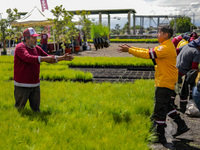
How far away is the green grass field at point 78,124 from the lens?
3080 millimetres

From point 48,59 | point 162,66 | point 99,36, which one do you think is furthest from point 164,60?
point 99,36

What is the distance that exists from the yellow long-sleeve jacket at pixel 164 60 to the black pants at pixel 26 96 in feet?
5.93

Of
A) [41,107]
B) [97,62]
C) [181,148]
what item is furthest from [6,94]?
[97,62]

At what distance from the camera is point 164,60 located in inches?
162

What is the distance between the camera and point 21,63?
4.29 metres

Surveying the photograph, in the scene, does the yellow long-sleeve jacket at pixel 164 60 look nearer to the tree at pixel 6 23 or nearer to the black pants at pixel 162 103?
the black pants at pixel 162 103

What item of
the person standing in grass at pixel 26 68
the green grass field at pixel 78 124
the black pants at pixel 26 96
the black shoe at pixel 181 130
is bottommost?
the black shoe at pixel 181 130

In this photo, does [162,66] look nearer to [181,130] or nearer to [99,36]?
[181,130]

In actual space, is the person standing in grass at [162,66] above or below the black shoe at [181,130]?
above

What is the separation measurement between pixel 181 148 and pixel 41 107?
2.48 metres

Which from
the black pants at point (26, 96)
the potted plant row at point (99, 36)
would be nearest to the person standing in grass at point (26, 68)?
the black pants at point (26, 96)

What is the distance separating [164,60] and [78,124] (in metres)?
1.66

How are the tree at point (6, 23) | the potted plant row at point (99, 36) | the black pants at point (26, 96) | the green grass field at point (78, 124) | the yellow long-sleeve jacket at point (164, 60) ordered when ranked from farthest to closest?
the tree at point (6, 23)
the potted plant row at point (99, 36)
the black pants at point (26, 96)
the yellow long-sleeve jacket at point (164, 60)
the green grass field at point (78, 124)

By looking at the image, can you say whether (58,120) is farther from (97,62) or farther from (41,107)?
(97,62)
